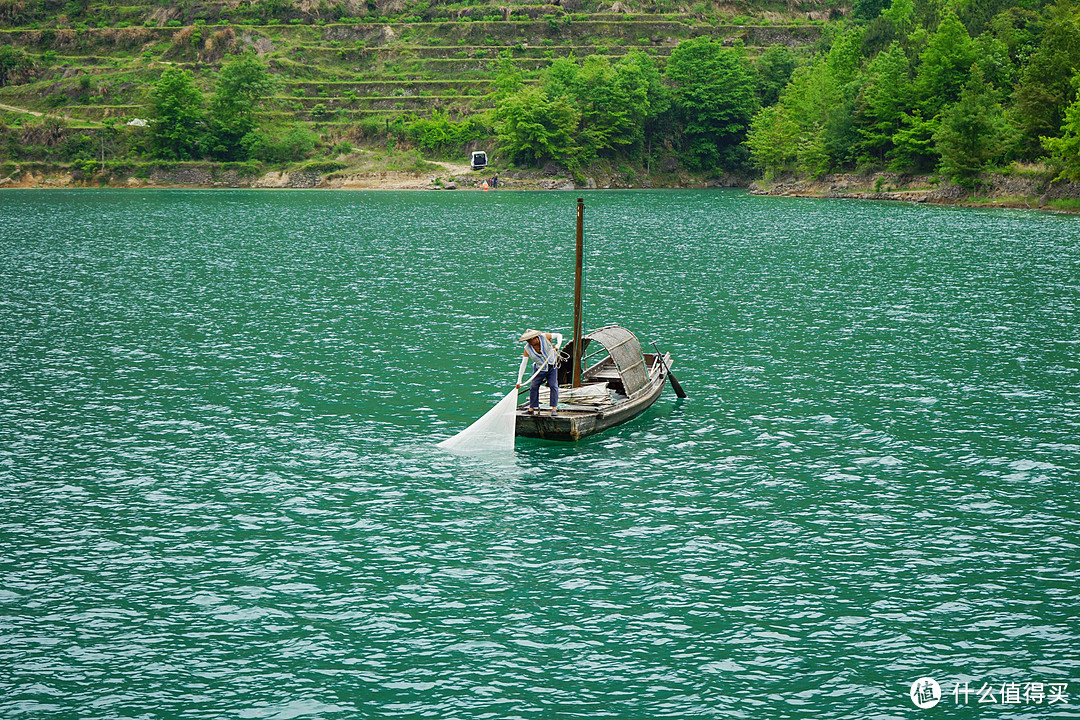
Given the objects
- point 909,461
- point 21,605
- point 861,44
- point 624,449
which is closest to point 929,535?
point 909,461

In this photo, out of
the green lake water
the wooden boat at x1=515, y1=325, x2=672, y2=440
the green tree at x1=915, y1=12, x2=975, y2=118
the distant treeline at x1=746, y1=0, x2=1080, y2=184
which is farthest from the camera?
the green tree at x1=915, y1=12, x2=975, y2=118

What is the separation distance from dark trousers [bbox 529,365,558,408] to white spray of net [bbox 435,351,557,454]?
1.30 meters

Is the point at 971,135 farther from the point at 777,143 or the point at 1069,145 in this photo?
the point at 777,143

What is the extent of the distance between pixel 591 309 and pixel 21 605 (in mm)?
45519

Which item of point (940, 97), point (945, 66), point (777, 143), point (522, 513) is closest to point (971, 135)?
point (940, 97)

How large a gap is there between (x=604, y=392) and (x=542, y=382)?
11.5 feet

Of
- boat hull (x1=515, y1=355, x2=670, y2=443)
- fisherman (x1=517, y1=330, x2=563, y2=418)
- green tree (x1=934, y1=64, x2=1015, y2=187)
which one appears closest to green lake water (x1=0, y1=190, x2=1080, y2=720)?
boat hull (x1=515, y1=355, x2=670, y2=443)

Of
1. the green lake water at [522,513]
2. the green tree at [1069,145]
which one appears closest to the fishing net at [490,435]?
the green lake water at [522,513]

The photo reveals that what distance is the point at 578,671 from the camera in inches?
822

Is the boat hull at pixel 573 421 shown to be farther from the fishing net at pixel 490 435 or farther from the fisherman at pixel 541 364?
Answer: the fishing net at pixel 490 435

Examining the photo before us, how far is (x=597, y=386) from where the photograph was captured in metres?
40.2

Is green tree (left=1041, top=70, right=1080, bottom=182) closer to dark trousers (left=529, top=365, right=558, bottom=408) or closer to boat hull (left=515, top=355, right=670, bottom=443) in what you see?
boat hull (left=515, top=355, right=670, bottom=443)

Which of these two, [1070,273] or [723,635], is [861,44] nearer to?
[1070,273]

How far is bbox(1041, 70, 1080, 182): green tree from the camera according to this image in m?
114
